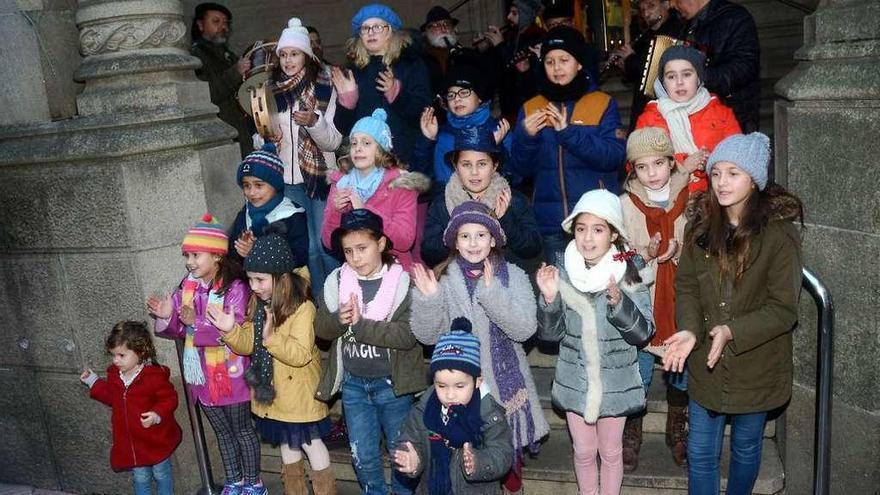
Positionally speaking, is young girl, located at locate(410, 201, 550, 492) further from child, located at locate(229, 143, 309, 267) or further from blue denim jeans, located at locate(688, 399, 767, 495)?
child, located at locate(229, 143, 309, 267)

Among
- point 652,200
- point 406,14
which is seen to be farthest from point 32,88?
point 406,14

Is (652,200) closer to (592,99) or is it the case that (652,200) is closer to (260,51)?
(592,99)

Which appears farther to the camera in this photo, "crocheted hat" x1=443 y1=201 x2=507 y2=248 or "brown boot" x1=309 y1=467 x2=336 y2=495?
"brown boot" x1=309 y1=467 x2=336 y2=495

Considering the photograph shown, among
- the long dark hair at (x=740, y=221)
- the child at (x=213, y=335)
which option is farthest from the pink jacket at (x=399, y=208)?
the long dark hair at (x=740, y=221)

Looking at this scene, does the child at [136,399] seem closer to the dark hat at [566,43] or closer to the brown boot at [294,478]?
the brown boot at [294,478]

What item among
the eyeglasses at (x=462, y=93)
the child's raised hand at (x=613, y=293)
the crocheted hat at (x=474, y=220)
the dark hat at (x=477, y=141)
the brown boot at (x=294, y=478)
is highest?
the eyeglasses at (x=462, y=93)

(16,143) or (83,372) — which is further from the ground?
(16,143)

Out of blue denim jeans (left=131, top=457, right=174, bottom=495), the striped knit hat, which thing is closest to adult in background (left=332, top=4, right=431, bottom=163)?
the striped knit hat

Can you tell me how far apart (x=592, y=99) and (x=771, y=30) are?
19.1 feet

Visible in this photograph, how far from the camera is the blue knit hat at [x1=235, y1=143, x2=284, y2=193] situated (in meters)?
5.35

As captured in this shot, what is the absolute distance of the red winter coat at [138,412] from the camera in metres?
5.38

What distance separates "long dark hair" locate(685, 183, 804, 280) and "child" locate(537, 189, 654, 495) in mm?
362

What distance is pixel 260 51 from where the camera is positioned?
6453mm

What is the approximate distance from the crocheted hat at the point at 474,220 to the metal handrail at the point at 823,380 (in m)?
1.47
